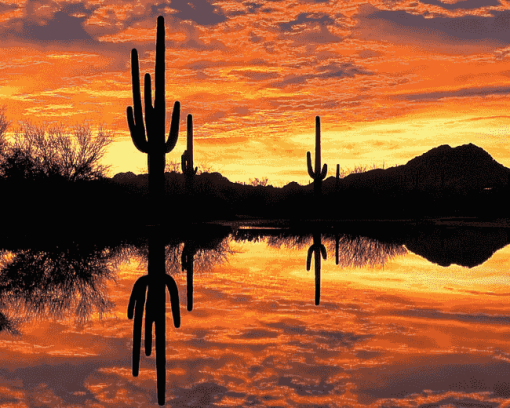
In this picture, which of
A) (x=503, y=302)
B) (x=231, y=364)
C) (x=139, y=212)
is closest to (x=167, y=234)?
(x=139, y=212)

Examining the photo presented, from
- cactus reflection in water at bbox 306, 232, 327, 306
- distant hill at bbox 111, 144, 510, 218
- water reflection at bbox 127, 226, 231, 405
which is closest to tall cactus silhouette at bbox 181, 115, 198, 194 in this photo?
distant hill at bbox 111, 144, 510, 218

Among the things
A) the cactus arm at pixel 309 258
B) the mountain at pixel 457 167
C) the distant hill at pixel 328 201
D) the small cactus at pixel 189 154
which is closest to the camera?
the cactus arm at pixel 309 258

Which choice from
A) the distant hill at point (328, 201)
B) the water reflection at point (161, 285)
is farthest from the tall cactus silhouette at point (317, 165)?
the water reflection at point (161, 285)

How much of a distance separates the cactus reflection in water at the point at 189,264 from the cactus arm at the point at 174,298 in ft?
0.61

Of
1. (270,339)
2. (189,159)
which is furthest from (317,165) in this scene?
(270,339)

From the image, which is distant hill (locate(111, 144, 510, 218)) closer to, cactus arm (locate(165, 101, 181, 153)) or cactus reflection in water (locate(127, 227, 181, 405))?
cactus arm (locate(165, 101, 181, 153))

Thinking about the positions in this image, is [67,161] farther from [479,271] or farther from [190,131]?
[479,271]

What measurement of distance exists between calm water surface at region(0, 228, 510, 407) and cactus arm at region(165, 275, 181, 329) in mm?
97

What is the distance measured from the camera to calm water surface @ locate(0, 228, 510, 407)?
5.42m

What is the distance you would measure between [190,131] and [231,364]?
30.0 meters

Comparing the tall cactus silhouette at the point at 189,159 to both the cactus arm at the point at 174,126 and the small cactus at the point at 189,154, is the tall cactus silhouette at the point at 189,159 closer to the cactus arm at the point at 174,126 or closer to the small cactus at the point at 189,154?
the small cactus at the point at 189,154

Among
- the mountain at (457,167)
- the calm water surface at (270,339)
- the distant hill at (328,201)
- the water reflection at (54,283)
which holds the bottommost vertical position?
the calm water surface at (270,339)

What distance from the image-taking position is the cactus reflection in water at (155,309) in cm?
643

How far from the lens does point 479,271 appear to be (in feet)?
49.1
